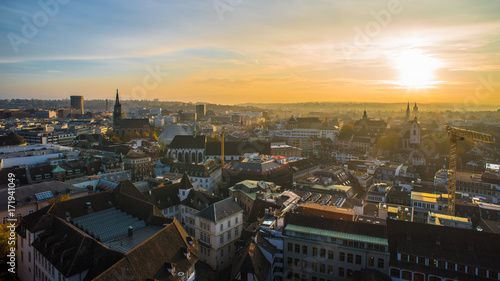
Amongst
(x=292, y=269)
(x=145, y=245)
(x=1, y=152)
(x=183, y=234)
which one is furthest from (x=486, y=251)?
(x=1, y=152)

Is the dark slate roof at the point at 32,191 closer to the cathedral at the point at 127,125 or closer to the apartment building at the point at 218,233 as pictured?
the apartment building at the point at 218,233

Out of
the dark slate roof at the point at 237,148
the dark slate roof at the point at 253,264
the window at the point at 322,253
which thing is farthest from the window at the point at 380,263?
the dark slate roof at the point at 237,148

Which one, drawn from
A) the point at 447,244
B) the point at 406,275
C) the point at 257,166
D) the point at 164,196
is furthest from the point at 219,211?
the point at 257,166

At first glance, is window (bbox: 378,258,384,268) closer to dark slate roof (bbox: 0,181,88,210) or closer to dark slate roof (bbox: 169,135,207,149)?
dark slate roof (bbox: 0,181,88,210)

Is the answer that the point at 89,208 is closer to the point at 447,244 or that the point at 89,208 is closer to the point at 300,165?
the point at 447,244

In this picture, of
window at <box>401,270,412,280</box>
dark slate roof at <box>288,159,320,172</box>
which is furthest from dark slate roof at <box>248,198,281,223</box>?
dark slate roof at <box>288,159,320,172</box>

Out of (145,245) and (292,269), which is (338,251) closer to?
(292,269)
